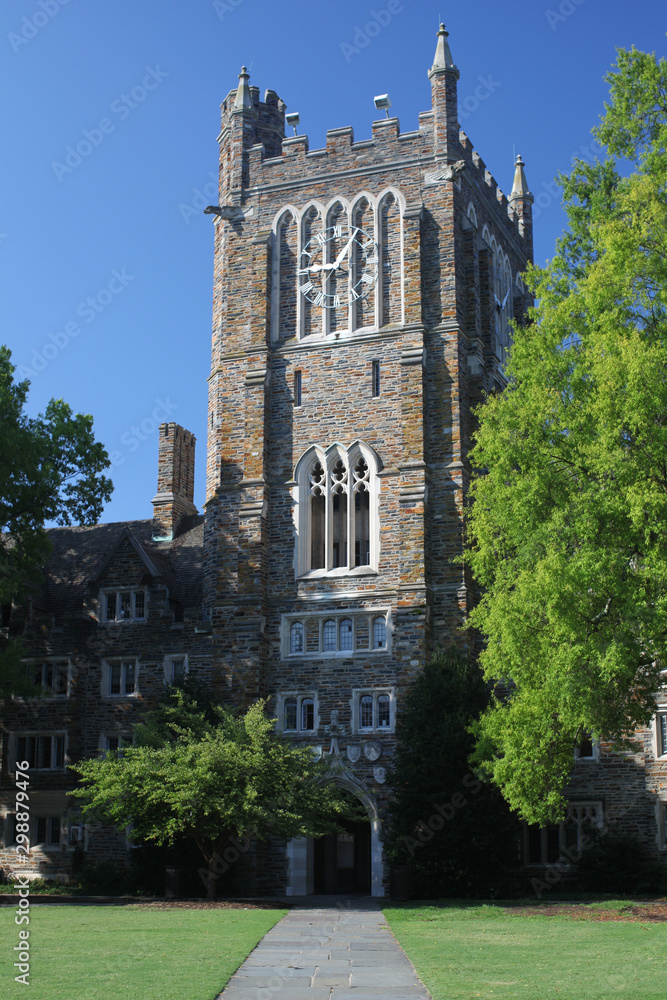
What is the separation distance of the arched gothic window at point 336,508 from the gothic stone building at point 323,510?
66mm

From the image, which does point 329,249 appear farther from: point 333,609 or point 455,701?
point 455,701

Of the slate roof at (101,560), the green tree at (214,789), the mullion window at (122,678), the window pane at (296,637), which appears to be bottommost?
the green tree at (214,789)

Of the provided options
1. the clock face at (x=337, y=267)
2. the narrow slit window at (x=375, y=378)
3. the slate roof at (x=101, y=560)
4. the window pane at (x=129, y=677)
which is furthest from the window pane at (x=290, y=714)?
the clock face at (x=337, y=267)

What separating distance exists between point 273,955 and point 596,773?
1651 centimetres

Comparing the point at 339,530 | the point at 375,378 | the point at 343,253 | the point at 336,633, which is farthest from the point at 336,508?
the point at 343,253

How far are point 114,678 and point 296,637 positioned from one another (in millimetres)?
6260

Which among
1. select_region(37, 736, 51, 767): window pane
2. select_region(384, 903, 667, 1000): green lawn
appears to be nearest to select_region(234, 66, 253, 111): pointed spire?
select_region(37, 736, 51, 767): window pane

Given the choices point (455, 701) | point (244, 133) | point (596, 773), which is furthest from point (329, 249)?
point (596, 773)

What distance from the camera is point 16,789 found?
33.2m

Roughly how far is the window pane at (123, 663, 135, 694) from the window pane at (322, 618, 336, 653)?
6.47 metres

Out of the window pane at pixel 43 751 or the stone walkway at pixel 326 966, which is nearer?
the stone walkway at pixel 326 966

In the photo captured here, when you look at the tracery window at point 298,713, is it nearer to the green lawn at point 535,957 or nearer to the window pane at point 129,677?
the window pane at point 129,677

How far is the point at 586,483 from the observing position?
62.4ft

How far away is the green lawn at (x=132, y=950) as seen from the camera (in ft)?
35.2
